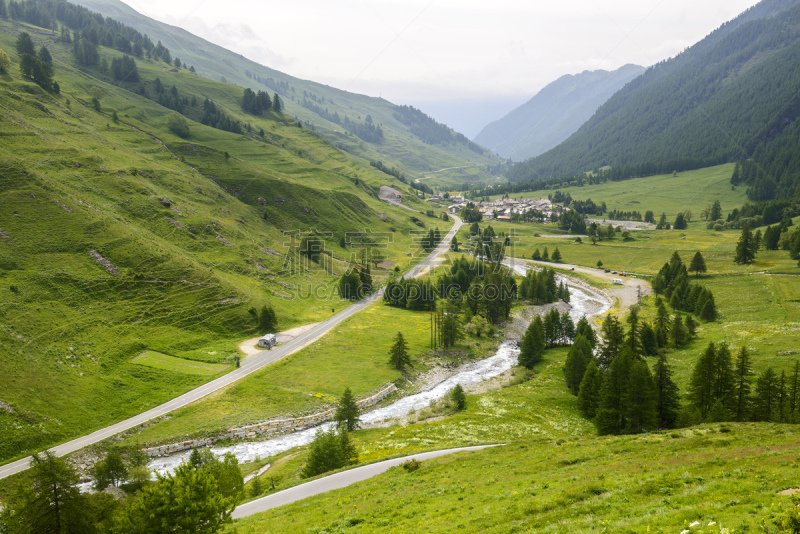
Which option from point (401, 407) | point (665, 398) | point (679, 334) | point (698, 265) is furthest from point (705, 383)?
point (698, 265)

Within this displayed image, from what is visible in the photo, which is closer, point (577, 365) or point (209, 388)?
point (209, 388)

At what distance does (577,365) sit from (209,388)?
210 ft

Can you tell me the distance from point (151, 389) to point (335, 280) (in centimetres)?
7092

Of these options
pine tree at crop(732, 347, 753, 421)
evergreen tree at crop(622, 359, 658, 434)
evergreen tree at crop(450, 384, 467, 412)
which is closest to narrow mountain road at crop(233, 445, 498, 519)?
evergreen tree at crop(450, 384, 467, 412)

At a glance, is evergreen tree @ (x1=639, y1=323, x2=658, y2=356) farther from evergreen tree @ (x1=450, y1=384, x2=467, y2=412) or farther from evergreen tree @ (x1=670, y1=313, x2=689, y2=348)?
evergreen tree @ (x1=450, y1=384, x2=467, y2=412)

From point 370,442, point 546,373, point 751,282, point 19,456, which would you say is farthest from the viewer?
point 751,282

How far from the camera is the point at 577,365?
6950 cm

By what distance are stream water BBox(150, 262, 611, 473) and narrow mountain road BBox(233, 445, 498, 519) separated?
12549mm

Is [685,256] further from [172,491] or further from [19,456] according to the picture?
[19,456]

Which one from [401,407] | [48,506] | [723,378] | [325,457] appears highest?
[48,506]

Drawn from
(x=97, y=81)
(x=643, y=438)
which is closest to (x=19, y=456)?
(x=643, y=438)

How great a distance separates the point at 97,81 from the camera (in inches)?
7702

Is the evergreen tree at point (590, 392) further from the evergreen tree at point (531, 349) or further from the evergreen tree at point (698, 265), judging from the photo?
the evergreen tree at point (698, 265)

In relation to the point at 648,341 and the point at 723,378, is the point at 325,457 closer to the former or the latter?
the point at 723,378
